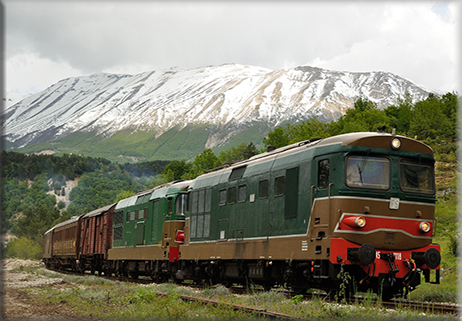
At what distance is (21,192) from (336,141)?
658 feet

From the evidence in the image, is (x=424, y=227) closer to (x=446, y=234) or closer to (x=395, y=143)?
(x=395, y=143)

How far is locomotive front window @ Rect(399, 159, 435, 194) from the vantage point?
1349cm

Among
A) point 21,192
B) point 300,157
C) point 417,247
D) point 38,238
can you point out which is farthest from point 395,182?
point 21,192

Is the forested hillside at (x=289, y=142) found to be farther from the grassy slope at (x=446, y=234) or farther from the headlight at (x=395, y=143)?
the headlight at (x=395, y=143)

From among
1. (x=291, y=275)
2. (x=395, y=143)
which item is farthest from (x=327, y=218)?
(x=395, y=143)

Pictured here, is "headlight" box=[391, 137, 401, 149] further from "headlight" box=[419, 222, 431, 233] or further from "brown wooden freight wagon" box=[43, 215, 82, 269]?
"brown wooden freight wagon" box=[43, 215, 82, 269]

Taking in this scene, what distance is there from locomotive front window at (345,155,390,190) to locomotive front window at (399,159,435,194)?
48 cm

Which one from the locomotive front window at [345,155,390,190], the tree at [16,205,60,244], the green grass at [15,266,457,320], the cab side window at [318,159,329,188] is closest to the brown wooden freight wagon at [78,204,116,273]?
the green grass at [15,266,457,320]

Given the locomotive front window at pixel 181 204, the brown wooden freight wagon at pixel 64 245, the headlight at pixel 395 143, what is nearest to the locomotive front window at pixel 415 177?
the headlight at pixel 395 143

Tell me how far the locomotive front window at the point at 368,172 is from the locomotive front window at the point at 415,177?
484 millimetres

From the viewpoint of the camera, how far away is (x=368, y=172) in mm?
13234

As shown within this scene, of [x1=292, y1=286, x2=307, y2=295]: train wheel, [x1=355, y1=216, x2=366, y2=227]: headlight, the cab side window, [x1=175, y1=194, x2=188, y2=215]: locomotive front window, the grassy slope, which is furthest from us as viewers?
[x1=175, y1=194, x2=188, y2=215]: locomotive front window

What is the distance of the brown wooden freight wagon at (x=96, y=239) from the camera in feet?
114

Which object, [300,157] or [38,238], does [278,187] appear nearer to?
[300,157]
